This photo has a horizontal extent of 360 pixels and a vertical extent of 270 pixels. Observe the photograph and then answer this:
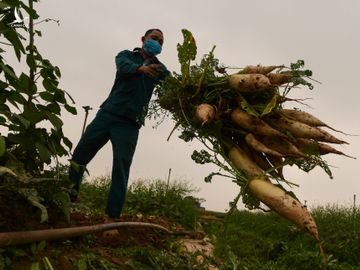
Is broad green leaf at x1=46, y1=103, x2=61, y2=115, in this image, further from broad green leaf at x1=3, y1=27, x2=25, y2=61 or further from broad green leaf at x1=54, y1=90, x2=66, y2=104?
broad green leaf at x1=3, y1=27, x2=25, y2=61

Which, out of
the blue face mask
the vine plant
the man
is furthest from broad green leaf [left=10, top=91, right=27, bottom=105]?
the blue face mask

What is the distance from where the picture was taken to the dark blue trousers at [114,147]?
3.83 metres

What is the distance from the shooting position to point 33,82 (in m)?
2.55

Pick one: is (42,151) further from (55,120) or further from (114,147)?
(114,147)

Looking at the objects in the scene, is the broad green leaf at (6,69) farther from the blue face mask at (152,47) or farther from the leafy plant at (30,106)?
the blue face mask at (152,47)

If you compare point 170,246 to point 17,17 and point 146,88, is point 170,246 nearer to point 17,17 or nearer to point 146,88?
Result: point 146,88

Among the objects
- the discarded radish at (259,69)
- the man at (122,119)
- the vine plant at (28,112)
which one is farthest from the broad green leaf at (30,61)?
the man at (122,119)

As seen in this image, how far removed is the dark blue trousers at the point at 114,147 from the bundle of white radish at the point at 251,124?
0.88m

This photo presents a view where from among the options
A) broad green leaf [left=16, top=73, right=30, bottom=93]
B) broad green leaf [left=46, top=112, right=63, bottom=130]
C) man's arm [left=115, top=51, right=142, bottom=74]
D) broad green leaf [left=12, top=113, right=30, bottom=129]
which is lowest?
broad green leaf [left=12, top=113, right=30, bottom=129]

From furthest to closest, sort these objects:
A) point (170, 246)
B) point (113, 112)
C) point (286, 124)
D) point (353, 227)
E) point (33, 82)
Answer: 1. point (353, 227)
2. point (113, 112)
3. point (170, 246)
4. point (286, 124)
5. point (33, 82)

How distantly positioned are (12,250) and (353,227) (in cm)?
474

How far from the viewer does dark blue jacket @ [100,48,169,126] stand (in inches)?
157

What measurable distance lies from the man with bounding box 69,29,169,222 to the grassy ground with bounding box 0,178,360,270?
0.29 meters

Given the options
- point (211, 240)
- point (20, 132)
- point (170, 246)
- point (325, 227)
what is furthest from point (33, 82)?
point (325, 227)
